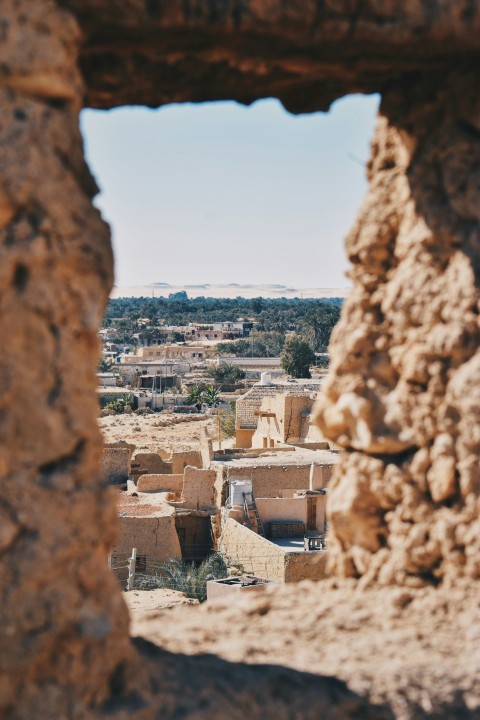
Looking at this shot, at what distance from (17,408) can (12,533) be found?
1.36 ft

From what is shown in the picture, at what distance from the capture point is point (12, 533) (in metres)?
3.81

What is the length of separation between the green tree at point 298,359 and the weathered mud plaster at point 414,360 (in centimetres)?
4573

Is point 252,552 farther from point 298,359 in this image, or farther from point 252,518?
point 298,359

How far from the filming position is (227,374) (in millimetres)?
62188

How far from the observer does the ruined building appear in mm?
3926

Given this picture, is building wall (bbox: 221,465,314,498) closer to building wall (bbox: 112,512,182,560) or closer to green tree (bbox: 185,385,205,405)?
building wall (bbox: 112,512,182,560)

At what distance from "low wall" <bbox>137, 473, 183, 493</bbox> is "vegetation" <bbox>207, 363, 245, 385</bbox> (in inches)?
1485

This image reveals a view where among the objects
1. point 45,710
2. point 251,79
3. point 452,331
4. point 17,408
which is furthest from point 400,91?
point 45,710

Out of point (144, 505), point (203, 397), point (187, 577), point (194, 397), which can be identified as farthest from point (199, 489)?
point (203, 397)

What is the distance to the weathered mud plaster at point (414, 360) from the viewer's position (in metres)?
5.14

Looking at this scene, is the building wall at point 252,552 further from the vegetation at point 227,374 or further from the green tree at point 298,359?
the vegetation at point 227,374

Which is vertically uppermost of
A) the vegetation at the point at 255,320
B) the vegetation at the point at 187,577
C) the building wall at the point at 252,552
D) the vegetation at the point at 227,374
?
the vegetation at the point at 255,320

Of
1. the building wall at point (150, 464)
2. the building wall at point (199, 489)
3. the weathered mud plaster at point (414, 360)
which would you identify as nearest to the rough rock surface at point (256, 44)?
the weathered mud plaster at point (414, 360)

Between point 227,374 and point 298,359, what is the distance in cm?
1077
